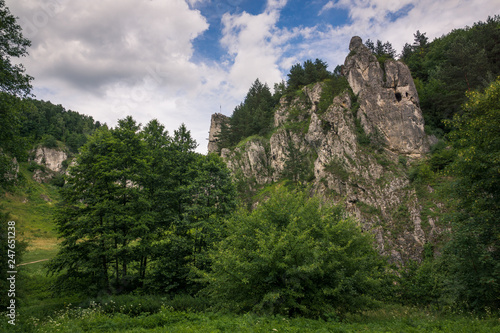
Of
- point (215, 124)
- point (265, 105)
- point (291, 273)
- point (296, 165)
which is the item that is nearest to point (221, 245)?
point (291, 273)

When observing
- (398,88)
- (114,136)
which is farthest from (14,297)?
(398,88)

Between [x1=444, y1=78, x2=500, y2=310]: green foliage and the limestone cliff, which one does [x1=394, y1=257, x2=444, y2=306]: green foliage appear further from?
the limestone cliff

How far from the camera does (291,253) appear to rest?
10.4 meters

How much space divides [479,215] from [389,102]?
113ft

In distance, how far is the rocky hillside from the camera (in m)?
31.8

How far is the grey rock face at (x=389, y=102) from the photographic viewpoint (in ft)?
133

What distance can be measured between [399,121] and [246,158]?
32.0 metres

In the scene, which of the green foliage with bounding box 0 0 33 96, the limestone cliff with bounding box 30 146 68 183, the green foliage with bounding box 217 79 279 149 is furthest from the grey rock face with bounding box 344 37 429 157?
the limestone cliff with bounding box 30 146 68 183

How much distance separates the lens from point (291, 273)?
10062 mm

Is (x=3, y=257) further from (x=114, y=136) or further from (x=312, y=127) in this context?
(x=312, y=127)

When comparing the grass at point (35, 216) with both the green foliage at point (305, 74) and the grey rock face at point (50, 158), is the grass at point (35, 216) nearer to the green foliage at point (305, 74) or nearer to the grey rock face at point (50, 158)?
the grey rock face at point (50, 158)

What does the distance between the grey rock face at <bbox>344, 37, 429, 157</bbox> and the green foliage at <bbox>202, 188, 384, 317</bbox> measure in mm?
35388

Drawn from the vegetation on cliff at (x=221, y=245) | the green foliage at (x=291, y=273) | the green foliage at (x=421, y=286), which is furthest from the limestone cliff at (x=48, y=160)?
the green foliage at (x=421, y=286)

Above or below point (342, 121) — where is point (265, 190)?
below
